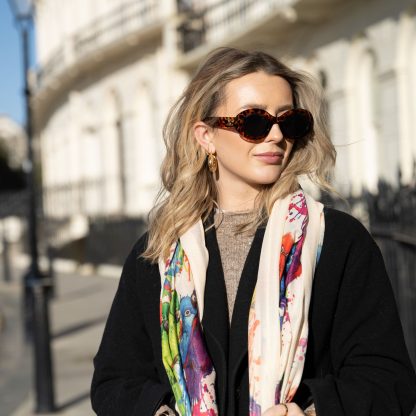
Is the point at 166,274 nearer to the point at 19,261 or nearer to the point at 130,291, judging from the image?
the point at 130,291

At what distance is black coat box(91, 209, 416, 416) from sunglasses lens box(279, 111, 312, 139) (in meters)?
0.25

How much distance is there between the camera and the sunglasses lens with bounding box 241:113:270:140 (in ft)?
8.69

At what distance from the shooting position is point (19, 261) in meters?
32.6

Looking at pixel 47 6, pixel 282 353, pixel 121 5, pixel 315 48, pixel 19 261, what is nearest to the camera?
pixel 282 353

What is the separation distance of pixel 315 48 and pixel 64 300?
634 cm

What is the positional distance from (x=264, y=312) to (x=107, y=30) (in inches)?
1080

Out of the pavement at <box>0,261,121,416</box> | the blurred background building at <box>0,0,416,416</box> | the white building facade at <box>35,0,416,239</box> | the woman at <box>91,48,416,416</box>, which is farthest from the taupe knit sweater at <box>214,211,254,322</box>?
the pavement at <box>0,261,121,416</box>

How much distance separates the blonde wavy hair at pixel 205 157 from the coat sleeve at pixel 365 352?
30 centimetres

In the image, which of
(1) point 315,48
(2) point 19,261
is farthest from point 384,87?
(2) point 19,261

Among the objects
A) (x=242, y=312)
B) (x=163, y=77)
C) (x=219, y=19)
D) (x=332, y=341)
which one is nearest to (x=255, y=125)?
(x=242, y=312)

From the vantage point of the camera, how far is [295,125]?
2701 millimetres

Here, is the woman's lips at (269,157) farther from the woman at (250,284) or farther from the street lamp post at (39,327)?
the street lamp post at (39,327)

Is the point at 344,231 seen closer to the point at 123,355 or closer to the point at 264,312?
the point at 264,312

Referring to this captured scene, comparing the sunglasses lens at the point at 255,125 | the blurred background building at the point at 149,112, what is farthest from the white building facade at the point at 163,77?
the sunglasses lens at the point at 255,125
